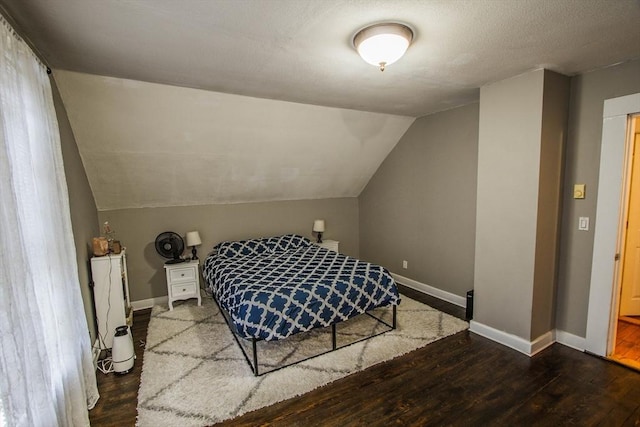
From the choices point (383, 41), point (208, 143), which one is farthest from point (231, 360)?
point (383, 41)

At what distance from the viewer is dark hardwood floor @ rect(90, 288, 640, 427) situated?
2.01 metres

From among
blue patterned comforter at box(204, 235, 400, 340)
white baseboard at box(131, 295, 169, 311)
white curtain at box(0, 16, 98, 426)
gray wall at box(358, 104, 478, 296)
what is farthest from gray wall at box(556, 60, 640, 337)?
white baseboard at box(131, 295, 169, 311)

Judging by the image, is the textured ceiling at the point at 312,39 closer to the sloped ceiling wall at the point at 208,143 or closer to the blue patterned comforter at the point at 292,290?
the sloped ceiling wall at the point at 208,143

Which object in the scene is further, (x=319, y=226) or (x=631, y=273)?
(x=319, y=226)

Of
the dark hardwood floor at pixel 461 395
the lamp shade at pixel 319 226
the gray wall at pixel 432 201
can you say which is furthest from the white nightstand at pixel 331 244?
the dark hardwood floor at pixel 461 395

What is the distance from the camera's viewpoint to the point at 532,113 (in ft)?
8.44

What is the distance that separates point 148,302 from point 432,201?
3.93 m

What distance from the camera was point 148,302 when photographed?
3988mm

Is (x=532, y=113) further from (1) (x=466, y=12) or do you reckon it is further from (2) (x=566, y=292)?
(2) (x=566, y=292)

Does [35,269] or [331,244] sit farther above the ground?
[35,269]

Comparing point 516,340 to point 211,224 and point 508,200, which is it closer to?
point 508,200

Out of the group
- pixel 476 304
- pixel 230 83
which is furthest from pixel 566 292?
pixel 230 83

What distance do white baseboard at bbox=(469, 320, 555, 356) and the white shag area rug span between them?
9.0 inches

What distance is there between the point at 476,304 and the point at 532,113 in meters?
1.84
